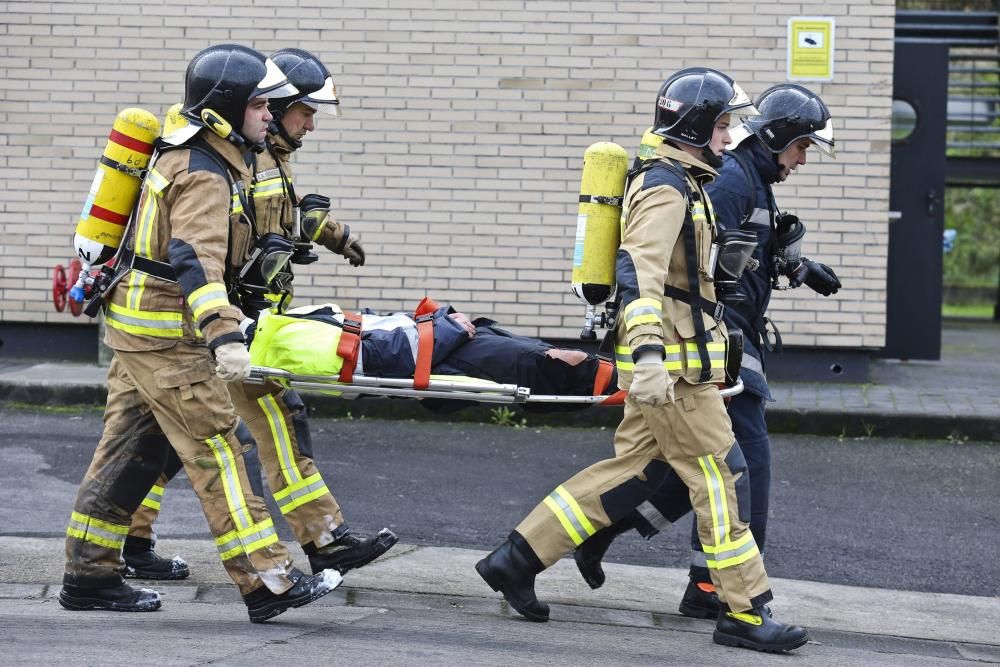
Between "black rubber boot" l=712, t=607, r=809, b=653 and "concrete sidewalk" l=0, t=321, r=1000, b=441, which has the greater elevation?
"concrete sidewalk" l=0, t=321, r=1000, b=441

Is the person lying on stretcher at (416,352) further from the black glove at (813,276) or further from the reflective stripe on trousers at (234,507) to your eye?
the black glove at (813,276)

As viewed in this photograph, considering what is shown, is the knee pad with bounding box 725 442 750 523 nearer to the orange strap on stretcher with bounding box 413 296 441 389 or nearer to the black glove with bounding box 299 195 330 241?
the orange strap on stretcher with bounding box 413 296 441 389

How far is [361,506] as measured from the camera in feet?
23.4

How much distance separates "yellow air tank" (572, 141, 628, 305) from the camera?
194 inches

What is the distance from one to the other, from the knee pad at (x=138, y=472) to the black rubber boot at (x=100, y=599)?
29cm

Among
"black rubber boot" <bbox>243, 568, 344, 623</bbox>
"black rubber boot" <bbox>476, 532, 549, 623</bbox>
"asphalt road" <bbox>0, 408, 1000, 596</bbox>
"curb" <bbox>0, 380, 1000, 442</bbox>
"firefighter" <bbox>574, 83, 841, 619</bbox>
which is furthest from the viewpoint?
"curb" <bbox>0, 380, 1000, 442</bbox>

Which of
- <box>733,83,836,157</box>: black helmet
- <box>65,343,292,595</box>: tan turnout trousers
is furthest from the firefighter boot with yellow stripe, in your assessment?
<box>733,83,836,157</box>: black helmet

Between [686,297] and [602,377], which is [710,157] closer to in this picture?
[686,297]

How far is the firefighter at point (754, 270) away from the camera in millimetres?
5391

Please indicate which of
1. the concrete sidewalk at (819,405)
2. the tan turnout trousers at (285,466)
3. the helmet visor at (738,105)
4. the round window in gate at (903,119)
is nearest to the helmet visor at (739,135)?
the helmet visor at (738,105)

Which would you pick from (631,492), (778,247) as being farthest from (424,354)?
(778,247)

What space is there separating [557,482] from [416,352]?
9.74ft

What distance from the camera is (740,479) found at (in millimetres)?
4988

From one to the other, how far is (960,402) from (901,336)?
72.3 inches
